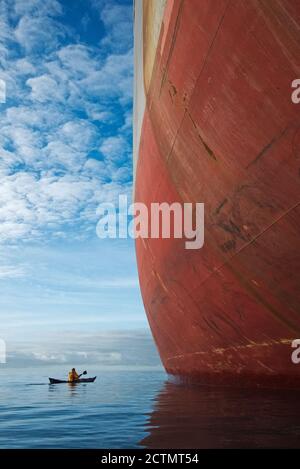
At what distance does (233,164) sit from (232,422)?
11.3 ft

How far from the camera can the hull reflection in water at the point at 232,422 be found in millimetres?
4457

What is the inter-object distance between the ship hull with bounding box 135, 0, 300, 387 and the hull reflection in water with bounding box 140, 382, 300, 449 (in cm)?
33

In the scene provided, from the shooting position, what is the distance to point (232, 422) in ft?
18.5

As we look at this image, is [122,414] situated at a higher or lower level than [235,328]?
lower

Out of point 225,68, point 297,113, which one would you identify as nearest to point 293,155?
point 297,113

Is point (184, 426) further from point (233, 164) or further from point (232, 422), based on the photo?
point (233, 164)

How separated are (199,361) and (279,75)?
23.5ft

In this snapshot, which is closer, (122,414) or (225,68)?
(225,68)

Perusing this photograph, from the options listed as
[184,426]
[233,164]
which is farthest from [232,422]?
[233,164]

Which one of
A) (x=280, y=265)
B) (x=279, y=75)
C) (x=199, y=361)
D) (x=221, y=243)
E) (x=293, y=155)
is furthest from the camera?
(x=199, y=361)

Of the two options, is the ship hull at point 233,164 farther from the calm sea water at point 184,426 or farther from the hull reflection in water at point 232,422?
the calm sea water at point 184,426

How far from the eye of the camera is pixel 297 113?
14.2 ft

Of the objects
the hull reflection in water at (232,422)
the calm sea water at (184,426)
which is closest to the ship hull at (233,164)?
the hull reflection in water at (232,422)

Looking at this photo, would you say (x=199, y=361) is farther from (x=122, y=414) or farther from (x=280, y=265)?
(x=280, y=265)
